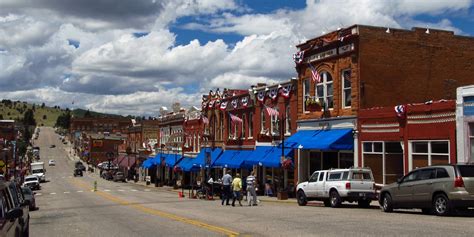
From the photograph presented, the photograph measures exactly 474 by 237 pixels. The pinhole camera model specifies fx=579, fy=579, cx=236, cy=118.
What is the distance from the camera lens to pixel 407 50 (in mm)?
34250

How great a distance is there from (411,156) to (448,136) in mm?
2839

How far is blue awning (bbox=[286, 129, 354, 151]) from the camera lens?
3253 cm

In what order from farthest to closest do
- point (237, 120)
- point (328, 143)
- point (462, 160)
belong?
point (237, 120), point (328, 143), point (462, 160)

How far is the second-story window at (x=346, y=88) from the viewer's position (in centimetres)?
3362

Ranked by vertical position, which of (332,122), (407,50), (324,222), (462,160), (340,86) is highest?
(407,50)

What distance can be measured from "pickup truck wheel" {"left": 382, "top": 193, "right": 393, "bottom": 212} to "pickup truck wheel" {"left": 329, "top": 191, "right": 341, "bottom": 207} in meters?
3.48

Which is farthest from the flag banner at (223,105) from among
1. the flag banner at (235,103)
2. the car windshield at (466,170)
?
the car windshield at (466,170)

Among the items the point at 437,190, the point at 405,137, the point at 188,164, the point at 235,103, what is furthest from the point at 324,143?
the point at 188,164

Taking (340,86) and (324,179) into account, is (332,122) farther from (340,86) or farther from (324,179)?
(324,179)

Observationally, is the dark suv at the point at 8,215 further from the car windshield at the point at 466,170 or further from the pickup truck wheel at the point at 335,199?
the pickup truck wheel at the point at 335,199

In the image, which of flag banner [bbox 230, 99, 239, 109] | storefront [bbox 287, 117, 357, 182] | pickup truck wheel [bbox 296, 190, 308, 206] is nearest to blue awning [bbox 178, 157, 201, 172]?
flag banner [bbox 230, 99, 239, 109]

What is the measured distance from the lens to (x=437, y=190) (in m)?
19.0

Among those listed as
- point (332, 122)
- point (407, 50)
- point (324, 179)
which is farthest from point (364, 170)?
point (407, 50)

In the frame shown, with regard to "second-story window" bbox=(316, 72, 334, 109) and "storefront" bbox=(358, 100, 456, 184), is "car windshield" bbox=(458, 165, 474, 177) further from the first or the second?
"second-story window" bbox=(316, 72, 334, 109)
